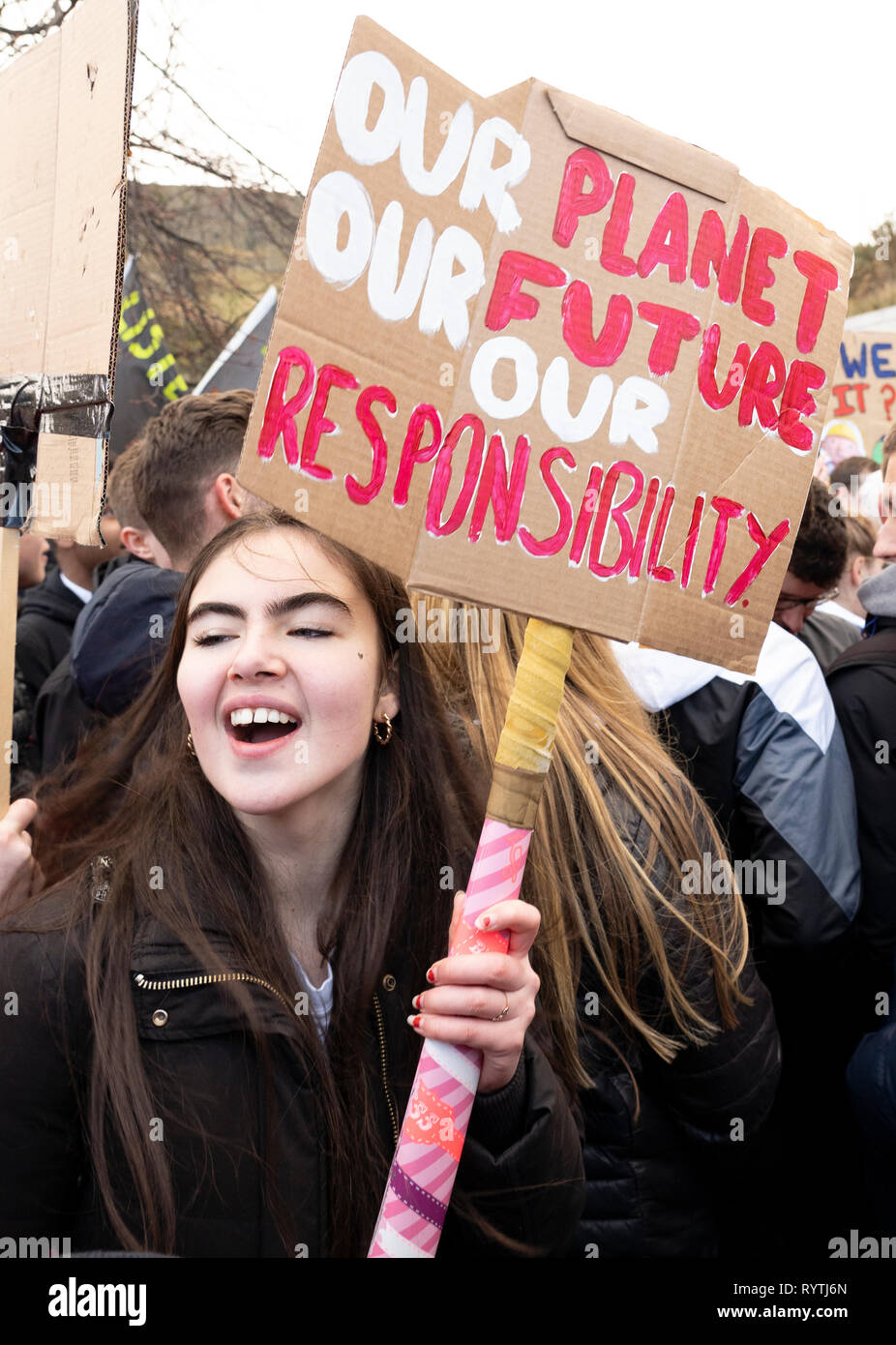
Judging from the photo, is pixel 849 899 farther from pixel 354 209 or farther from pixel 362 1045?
pixel 354 209

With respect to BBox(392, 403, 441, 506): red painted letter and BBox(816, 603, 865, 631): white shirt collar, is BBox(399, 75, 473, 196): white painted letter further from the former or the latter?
BBox(816, 603, 865, 631): white shirt collar

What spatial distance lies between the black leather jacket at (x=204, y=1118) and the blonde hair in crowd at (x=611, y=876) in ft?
1.06

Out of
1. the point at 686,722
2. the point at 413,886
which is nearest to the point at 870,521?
the point at 686,722

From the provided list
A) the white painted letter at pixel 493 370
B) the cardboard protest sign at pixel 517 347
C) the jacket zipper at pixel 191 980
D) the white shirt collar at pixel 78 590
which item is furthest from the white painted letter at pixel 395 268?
the white shirt collar at pixel 78 590

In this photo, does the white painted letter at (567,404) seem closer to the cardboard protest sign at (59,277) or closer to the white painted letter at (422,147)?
the white painted letter at (422,147)

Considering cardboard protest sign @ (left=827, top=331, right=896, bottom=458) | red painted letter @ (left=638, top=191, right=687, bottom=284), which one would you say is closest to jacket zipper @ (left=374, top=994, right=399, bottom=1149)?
red painted letter @ (left=638, top=191, right=687, bottom=284)

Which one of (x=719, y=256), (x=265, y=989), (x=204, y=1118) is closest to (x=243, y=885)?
(x=265, y=989)

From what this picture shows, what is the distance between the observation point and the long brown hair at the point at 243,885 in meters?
1.55

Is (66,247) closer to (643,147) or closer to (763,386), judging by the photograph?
(643,147)

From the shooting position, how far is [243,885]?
1.76 metres

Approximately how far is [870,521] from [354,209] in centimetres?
375

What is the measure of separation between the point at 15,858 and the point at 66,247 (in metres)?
0.90

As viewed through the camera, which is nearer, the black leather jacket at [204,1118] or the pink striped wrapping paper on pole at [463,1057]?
the pink striped wrapping paper on pole at [463,1057]

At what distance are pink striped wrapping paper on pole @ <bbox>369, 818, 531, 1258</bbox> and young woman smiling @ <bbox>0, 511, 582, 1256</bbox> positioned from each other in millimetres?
32
